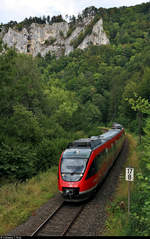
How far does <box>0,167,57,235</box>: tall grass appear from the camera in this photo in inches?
368

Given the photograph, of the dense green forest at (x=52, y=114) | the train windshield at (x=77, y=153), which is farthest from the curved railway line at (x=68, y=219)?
the train windshield at (x=77, y=153)

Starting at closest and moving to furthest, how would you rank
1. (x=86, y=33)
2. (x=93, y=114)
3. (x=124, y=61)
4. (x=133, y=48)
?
(x=93, y=114) < (x=124, y=61) < (x=133, y=48) < (x=86, y=33)

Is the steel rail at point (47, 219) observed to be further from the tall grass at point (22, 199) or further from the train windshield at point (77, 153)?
the train windshield at point (77, 153)

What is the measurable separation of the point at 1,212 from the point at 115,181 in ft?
25.9

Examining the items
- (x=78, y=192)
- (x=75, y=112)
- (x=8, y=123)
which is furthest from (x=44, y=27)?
(x=78, y=192)

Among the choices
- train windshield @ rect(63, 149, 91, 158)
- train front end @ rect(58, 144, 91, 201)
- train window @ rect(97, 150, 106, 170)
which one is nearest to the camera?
→ train front end @ rect(58, 144, 91, 201)

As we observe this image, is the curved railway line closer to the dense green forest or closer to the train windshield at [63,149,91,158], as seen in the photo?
the dense green forest

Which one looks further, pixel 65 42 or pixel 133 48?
pixel 65 42

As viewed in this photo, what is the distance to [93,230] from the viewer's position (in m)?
8.45

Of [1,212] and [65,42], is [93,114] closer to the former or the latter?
[1,212]

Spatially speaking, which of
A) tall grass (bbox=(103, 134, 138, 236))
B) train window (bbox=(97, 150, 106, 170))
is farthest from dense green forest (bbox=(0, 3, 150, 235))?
train window (bbox=(97, 150, 106, 170))

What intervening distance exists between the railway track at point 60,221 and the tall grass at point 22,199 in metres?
1.19

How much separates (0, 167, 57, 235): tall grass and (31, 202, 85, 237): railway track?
1.19 m

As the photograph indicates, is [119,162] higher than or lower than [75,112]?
lower
